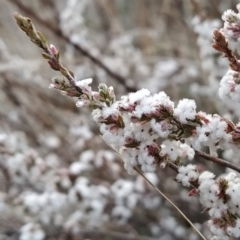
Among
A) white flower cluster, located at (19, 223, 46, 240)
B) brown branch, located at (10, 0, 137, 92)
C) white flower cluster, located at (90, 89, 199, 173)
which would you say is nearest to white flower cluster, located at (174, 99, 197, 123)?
white flower cluster, located at (90, 89, 199, 173)

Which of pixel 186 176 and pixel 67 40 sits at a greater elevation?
pixel 67 40

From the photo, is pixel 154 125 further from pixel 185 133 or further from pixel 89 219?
pixel 89 219

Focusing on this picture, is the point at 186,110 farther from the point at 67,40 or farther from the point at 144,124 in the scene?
the point at 67,40

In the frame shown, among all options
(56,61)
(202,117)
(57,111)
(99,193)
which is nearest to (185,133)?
(202,117)

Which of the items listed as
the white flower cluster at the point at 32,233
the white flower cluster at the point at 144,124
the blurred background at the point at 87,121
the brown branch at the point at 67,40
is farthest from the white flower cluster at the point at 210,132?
the brown branch at the point at 67,40

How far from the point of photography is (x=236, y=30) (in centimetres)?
41

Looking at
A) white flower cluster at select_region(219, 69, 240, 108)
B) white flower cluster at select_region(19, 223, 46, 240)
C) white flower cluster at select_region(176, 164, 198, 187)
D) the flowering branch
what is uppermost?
white flower cluster at select_region(19, 223, 46, 240)

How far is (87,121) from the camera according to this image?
4.41ft

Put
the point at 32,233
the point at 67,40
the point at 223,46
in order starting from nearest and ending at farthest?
the point at 223,46 → the point at 32,233 → the point at 67,40

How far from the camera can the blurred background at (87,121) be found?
99 cm

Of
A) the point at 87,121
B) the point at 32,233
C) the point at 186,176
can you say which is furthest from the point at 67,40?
the point at 186,176

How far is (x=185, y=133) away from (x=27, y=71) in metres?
0.92

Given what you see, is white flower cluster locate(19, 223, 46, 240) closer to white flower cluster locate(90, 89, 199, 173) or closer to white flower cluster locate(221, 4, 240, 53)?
white flower cluster locate(90, 89, 199, 173)

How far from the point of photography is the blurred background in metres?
0.99
